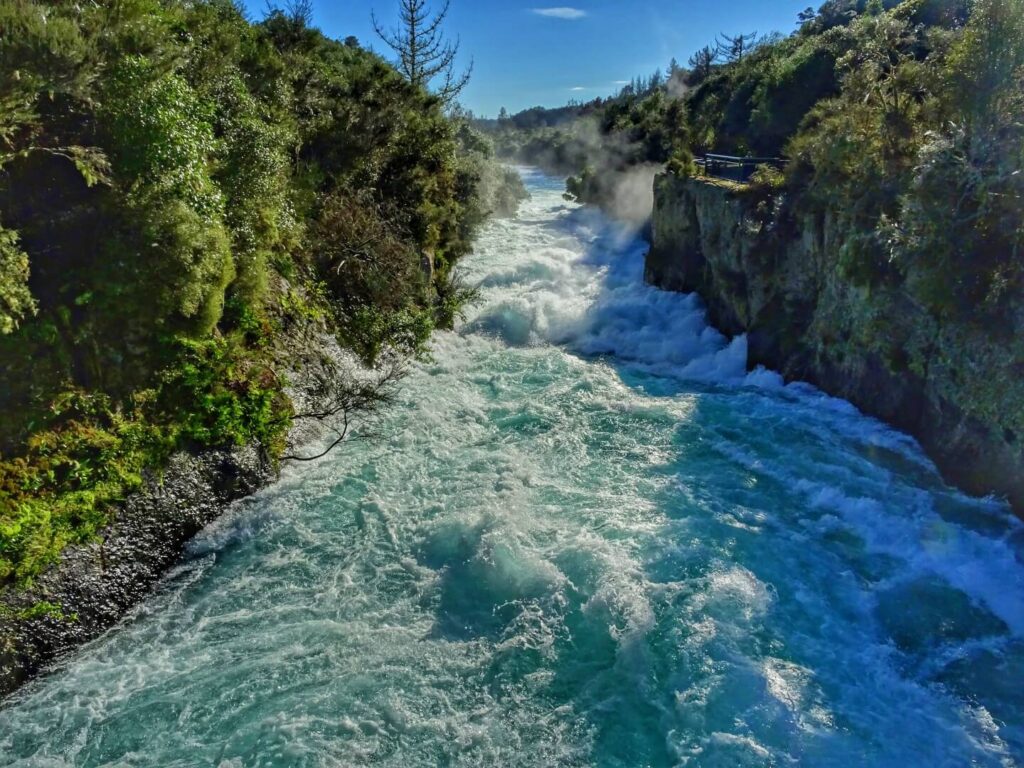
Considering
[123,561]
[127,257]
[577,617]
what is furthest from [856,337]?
[123,561]

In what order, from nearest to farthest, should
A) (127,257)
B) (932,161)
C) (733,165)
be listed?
(127,257) → (932,161) → (733,165)

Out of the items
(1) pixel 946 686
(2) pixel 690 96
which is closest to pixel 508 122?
(2) pixel 690 96

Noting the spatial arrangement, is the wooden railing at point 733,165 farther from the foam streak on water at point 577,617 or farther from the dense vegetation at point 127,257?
the dense vegetation at point 127,257

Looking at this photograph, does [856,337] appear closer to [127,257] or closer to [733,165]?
[733,165]

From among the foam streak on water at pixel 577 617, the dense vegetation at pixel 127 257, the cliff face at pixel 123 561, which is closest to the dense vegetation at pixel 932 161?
the foam streak on water at pixel 577 617

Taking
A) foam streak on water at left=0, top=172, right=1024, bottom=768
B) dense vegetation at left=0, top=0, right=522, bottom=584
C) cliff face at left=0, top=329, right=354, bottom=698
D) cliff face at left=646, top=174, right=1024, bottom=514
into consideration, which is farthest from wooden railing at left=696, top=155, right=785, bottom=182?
cliff face at left=0, top=329, right=354, bottom=698
